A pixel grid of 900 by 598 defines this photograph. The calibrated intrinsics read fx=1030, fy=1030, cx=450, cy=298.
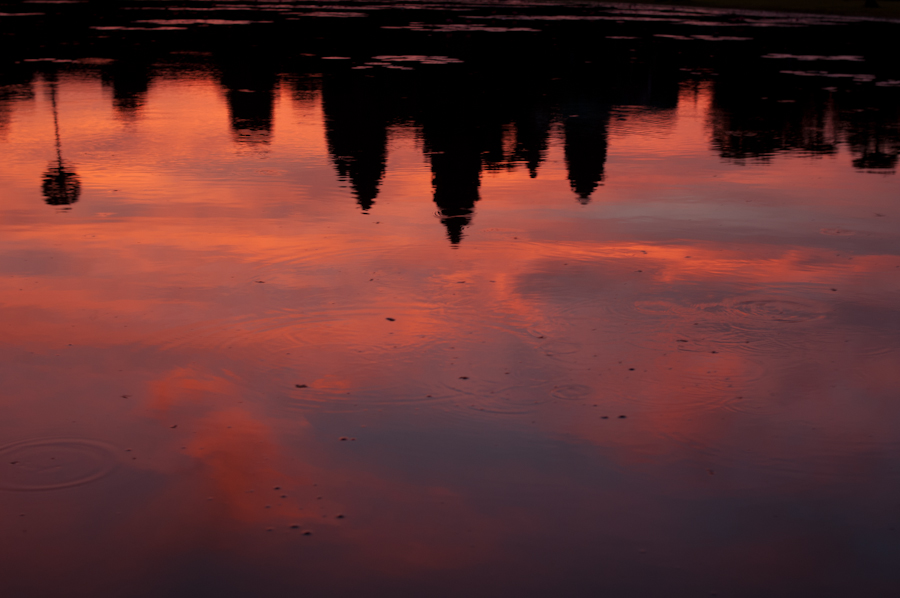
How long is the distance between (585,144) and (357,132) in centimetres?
356

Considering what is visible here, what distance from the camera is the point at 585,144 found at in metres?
15.3

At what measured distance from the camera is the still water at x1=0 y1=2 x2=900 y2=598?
4461 millimetres

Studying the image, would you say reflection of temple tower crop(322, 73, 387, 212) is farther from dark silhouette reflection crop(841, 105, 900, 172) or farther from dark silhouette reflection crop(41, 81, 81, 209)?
dark silhouette reflection crop(841, 105, 900, 172)

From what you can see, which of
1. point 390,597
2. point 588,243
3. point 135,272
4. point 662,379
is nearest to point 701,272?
point 588,243

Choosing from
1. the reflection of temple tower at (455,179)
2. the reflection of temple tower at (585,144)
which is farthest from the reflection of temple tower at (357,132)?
the reflection of temple tower at (585,144)

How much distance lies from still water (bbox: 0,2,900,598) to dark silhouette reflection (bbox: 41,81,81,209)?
0.19 feet

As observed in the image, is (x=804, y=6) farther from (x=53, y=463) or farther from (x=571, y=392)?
(x=53, y=463)

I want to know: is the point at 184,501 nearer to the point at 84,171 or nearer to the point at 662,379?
the point at 662,379

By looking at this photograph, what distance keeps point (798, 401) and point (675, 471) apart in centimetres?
126

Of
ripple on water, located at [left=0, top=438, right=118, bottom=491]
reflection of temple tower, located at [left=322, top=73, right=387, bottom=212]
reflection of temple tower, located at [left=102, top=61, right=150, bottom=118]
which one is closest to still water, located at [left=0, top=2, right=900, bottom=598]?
ripple on water, located at [left=0, top=438, right=118, bottom=491]

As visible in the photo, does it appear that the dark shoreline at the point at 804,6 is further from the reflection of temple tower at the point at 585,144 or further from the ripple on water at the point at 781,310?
the ripple on water at the point at 781,310

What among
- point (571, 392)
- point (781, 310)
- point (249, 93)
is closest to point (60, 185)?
point (571, 392)

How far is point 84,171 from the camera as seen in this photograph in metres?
12.7

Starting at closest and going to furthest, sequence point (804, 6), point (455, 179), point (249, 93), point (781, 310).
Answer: point (781, 310), point (455, 179), point (249, 93), point (804, 6)
